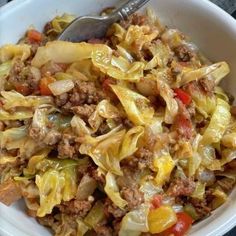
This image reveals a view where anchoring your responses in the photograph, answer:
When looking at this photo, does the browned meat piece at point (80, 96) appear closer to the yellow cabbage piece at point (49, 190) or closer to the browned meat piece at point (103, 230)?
the yellow cabbage piece at point (49, 190)

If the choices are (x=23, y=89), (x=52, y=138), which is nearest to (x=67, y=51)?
(x=23, y=89)

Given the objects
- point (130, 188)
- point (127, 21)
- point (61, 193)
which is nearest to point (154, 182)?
point (130, 188)

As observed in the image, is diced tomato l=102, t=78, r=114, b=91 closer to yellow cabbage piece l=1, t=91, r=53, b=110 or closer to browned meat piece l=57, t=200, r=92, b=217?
yellow cabbage piece l=1, t=91, r=53, b=110

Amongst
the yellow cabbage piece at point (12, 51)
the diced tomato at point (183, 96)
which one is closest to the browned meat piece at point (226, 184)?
the diced tomato at point (183, 96)

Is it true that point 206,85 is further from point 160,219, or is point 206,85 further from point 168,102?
point 160,219

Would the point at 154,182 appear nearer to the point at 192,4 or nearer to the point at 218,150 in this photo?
the point at 218,150

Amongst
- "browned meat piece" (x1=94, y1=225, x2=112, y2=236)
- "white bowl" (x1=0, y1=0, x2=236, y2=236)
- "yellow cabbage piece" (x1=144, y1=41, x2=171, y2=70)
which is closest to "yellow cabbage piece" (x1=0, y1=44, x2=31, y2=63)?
"white bowl" (x1=0, y1=0, x2=236, y2=236)

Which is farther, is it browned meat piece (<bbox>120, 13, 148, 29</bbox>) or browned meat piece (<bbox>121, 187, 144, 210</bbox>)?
browned meat piece (<bbox>120, 13, 148, 29</bbox>)
